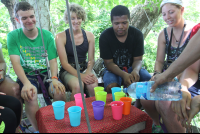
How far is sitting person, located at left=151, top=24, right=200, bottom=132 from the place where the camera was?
3.84 feet

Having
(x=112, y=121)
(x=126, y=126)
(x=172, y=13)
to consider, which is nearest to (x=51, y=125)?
(x=112, y=121)

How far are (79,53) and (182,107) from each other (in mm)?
1734

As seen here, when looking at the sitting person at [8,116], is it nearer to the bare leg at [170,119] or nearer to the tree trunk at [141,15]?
the bare leg at [170,119]

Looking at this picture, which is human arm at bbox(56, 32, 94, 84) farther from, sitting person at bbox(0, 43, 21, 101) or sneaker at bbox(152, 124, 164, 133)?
sneaker at bbox(152, 124, 164, 133)

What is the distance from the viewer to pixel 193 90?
1.74 meters

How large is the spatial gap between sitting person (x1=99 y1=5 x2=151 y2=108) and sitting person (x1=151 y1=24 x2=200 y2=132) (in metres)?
0.71

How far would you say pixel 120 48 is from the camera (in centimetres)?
257

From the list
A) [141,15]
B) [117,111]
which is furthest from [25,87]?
[141,15]

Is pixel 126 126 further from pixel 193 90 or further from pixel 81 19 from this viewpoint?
pixel 81 19

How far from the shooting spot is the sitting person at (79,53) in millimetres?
2316

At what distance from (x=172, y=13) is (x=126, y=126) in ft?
5.12

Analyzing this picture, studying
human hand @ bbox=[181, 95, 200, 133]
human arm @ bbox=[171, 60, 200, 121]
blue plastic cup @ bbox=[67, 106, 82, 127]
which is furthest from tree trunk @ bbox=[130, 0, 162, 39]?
blue plastic cup @ bbox=[67, 106, 82, 127]

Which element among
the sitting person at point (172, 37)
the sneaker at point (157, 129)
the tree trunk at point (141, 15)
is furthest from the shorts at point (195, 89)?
the tree trunk at point (141, 15)

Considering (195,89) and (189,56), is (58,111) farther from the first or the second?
(195,89)
